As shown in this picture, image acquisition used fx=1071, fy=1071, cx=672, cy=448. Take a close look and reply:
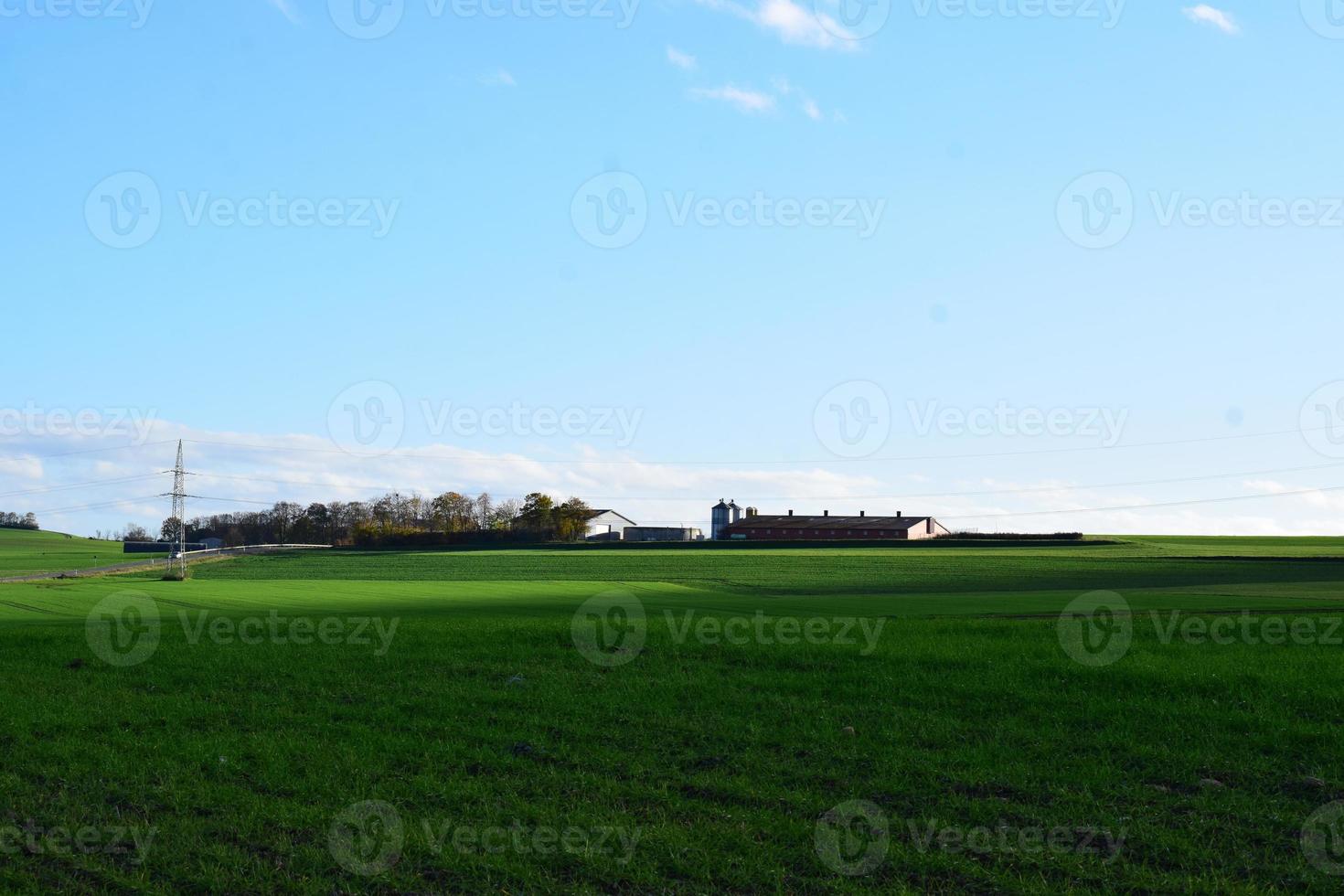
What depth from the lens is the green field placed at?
10.2 m

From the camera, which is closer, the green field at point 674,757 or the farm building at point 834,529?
the green field at point 674,757

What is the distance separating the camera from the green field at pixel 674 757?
10156 mm

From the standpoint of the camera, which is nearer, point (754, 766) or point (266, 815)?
point (266, 815)

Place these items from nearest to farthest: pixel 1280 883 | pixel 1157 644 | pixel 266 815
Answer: pixel 1280 883 → pixel 266 815 → pixel 1157 644

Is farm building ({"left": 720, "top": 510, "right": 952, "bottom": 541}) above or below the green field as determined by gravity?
above

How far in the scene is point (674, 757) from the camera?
1428 cm

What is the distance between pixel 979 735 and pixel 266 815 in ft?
31.0

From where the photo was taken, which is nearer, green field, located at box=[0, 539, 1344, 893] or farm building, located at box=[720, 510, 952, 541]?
green field, located at box=[0, 539, 1344, 893]

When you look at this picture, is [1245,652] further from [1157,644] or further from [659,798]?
[659,798]

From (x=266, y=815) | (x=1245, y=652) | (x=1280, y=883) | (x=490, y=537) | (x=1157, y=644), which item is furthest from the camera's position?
(x=490, y=537)

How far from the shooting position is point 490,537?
16150 cm

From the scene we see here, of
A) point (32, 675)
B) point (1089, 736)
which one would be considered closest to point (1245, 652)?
point (1089, 736)

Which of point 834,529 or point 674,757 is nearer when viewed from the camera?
point 674,757

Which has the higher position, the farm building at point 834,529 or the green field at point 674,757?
the farm building at point 834,529
